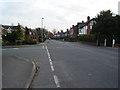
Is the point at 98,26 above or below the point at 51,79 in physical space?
above

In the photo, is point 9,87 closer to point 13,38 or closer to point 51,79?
point 51,79

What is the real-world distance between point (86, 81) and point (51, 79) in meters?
1.43

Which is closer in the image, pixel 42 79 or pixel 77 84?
pixel 77 84

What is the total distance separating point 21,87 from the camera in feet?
17.1

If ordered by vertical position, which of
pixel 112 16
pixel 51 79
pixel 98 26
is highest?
pixel 112 16

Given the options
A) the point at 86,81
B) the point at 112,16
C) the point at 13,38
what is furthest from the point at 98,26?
the point at 86,81

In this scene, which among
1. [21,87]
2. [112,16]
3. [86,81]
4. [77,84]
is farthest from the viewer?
[112,16]

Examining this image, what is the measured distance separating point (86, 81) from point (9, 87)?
2874 millimetres

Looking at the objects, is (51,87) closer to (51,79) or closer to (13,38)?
(51,79)

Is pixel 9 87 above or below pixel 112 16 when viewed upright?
below

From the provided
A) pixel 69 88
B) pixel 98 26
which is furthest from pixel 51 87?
pixel 98 26

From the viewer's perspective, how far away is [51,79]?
6625 millimetres

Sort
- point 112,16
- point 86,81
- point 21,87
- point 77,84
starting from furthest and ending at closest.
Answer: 1. point 112,16
2. point 86,81
3. point 77,84
4. point 21,87

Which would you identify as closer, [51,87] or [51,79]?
[51,87]
